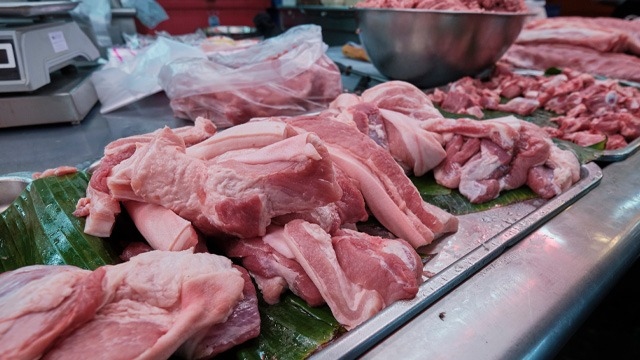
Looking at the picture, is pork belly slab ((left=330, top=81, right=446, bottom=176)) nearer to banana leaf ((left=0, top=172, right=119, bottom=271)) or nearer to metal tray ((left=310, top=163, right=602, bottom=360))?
metal tray ((left=310, top=163, right=602, bottom=360))

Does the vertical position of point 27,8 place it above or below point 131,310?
above

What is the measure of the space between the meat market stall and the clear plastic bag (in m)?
0.73

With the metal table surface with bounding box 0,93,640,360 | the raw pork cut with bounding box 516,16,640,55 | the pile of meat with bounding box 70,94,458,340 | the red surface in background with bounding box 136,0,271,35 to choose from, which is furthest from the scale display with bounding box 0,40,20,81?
the red surface in background with bounding box 136,0,271,35

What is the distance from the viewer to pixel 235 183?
1190 mm

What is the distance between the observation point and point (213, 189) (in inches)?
47.1

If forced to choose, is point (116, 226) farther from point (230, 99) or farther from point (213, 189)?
point (230, 99)

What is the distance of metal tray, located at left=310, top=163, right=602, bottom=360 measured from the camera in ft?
3.35

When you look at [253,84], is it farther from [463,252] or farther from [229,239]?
[463,252]

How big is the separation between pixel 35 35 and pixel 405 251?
8.91ft

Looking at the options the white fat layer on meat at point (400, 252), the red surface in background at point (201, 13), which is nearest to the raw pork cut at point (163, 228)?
the white fat layer on meat at point (400, 252)

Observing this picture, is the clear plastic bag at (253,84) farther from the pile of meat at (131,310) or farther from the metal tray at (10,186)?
the pile of meat at (131,310)

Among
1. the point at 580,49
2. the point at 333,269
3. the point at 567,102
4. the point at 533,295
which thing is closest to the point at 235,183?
the point at 333,269

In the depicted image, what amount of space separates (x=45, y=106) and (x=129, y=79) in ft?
2.16

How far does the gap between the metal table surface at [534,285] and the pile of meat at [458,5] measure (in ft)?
6.10
